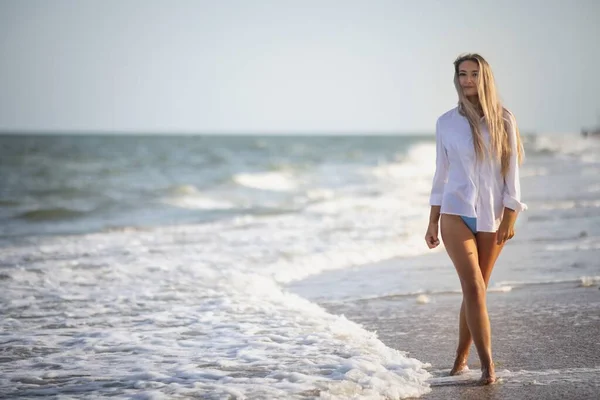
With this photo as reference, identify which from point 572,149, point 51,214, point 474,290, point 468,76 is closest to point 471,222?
point 474,290

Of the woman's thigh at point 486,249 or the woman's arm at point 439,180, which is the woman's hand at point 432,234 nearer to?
the woman's arm at point 439,180

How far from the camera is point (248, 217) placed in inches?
675

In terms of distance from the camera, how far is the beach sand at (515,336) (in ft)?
13.9

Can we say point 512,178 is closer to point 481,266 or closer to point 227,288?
point 481,266

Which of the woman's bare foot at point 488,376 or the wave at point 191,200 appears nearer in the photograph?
the woman's bare foot at point 488,376

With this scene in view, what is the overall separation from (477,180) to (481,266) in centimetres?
55

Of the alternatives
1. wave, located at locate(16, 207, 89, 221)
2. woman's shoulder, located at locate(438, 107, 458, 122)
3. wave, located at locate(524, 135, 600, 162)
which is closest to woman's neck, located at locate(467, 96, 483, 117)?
woman's shoulder, located at locate(438, 107, 458, 122)

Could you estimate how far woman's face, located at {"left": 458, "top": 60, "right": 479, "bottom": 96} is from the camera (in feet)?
13.7

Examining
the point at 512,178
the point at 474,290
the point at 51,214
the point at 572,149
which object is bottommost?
the point at 474,290

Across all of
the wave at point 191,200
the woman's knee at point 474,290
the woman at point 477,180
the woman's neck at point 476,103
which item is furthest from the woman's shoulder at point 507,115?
the wave at point 191,200

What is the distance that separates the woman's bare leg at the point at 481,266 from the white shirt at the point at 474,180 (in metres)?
0.08

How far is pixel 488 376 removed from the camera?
4.28 m

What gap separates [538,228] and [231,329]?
7.45m

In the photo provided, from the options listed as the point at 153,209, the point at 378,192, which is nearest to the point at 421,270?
the point at 153,209
